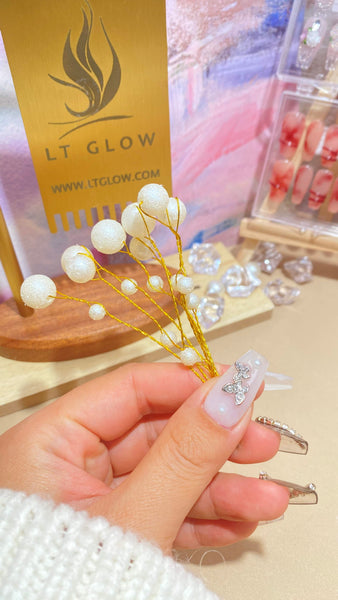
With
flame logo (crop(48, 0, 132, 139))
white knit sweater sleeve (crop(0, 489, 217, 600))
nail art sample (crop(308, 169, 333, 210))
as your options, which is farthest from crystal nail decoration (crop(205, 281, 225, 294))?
white knit sweater sleeve (crop(0, 489, 217, 600))

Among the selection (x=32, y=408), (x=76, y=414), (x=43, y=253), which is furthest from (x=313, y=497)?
(x=43, y=253)

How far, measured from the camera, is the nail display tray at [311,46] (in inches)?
24.7

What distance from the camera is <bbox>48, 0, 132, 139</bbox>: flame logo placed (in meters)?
0.50

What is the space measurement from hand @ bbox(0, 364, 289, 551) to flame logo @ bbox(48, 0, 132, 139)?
0.34 m

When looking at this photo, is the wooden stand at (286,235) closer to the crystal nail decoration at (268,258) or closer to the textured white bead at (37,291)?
the crystal nail decoration at (268,258)

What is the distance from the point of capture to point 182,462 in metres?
0.40

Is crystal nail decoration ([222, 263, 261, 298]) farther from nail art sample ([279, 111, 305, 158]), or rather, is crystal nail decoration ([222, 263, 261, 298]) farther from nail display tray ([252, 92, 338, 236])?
nail art sample ([279, 111, 305, 158])

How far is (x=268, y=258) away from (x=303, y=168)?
Answer: 196mm

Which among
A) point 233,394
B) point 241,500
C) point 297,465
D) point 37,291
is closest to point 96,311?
point 37,291

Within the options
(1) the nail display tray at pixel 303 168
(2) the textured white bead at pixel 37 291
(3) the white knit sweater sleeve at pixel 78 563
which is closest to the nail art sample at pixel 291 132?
(1) the nail display tray at pixel 303 168

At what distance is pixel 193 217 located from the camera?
0.82 metres

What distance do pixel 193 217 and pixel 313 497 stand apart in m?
0.52

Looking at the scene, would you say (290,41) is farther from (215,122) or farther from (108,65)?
(108,65)

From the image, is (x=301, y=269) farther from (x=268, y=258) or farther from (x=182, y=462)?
(x=182, y=462)
